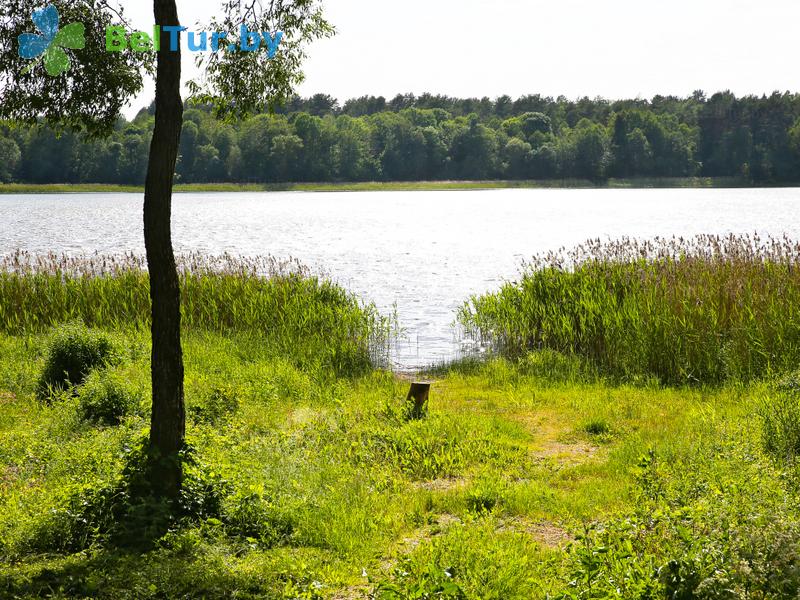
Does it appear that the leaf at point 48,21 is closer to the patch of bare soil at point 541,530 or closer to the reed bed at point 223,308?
the patch of bare soil at point 541,530

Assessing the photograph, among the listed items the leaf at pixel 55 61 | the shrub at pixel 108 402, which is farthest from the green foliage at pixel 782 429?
the leaf at pixel 55 61

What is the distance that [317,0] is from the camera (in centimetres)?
871

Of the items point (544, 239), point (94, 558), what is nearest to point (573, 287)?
point (94, 558)

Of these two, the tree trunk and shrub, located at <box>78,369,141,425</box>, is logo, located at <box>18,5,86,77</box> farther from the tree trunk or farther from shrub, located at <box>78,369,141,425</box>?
shrub, located at <box>78,369,141,425</box>

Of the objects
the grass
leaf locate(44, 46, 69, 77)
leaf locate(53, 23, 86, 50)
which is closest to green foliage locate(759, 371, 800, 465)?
the grass

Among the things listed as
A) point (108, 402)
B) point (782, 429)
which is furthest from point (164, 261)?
point (782, 429)

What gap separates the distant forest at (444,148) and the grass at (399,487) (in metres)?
97.8

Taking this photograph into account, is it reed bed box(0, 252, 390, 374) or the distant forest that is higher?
the distant forest

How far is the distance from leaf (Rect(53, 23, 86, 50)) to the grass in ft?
13.4

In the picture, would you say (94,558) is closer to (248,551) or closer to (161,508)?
(161,508)

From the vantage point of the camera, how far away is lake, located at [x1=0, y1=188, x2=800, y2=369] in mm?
26656

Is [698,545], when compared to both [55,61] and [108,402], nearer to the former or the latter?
[108,402]

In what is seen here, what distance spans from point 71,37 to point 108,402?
4321mm

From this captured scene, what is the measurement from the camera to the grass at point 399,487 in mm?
5344
